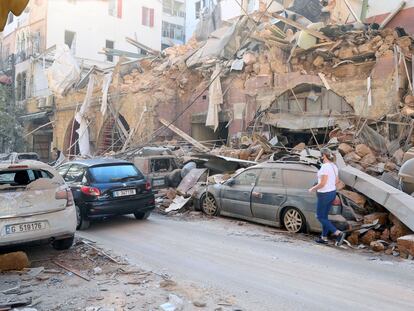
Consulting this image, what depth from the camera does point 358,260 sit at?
6.64 m

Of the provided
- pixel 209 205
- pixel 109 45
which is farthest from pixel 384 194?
pixel 109 45

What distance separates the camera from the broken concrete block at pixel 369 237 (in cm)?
776

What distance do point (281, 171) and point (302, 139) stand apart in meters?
7.54

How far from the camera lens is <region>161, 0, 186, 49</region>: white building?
50.2 m

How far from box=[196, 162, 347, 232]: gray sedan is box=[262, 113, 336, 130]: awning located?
583cm

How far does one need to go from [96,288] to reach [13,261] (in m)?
1.58

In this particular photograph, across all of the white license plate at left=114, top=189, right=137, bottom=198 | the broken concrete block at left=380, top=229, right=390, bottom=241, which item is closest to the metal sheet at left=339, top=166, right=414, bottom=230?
the broken concrete block at left=380, top=229, right=390, bottom=241

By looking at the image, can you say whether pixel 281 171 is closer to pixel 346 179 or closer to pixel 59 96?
pixel 346 179

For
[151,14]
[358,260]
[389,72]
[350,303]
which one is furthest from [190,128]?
[151,14]

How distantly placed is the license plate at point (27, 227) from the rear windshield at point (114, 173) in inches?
105

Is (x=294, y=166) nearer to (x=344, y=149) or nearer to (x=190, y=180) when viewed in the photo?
(x=344, y=149)

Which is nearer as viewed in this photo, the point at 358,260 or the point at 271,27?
the point at 358,260

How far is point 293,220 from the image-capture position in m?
8.55

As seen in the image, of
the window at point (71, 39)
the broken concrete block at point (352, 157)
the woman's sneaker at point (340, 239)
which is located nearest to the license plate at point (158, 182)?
the broken concrete block at point (352, 157)
